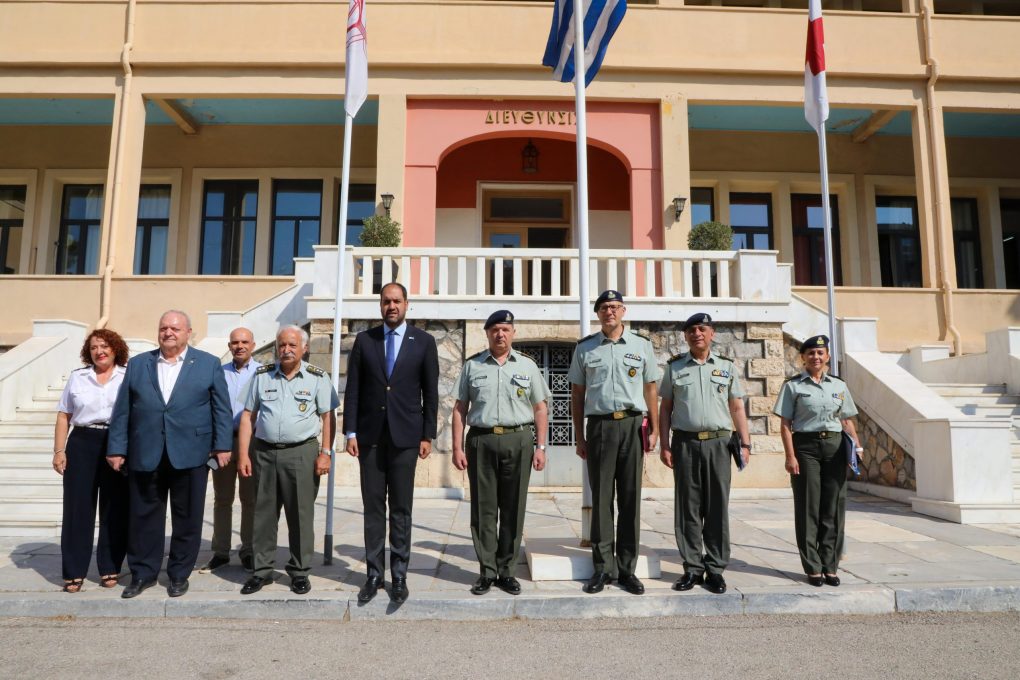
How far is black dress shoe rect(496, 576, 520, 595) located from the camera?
4.54 m

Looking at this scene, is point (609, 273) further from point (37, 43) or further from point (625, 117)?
point (37, 43)

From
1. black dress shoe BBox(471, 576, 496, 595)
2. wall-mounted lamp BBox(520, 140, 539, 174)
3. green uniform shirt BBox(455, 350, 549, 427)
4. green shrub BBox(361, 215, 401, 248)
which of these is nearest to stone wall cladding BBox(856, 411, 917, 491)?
green uniform shirt BBox(455, 350, 549, 427)

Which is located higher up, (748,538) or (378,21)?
(378,21)

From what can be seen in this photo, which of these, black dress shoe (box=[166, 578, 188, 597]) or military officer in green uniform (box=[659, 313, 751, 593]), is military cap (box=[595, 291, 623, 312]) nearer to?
military officer in green uniform (box=[659, 313, 751, 593])

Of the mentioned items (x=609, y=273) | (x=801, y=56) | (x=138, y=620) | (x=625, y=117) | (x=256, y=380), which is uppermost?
(x=801, y=56)

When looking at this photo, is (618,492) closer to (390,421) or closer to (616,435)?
(616,435)

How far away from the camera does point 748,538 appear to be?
6285 mm

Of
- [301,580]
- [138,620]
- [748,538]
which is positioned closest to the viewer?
[138,620]

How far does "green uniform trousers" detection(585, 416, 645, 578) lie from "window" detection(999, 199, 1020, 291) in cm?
1558

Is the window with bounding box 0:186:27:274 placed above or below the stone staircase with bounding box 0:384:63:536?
above

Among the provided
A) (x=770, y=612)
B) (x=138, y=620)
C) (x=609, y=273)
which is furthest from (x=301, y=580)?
(x=609, y=273)

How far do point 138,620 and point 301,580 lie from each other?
3.21 feet

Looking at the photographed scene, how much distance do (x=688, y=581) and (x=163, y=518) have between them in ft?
11.9

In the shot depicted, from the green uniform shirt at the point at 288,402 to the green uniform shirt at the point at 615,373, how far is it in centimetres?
183
